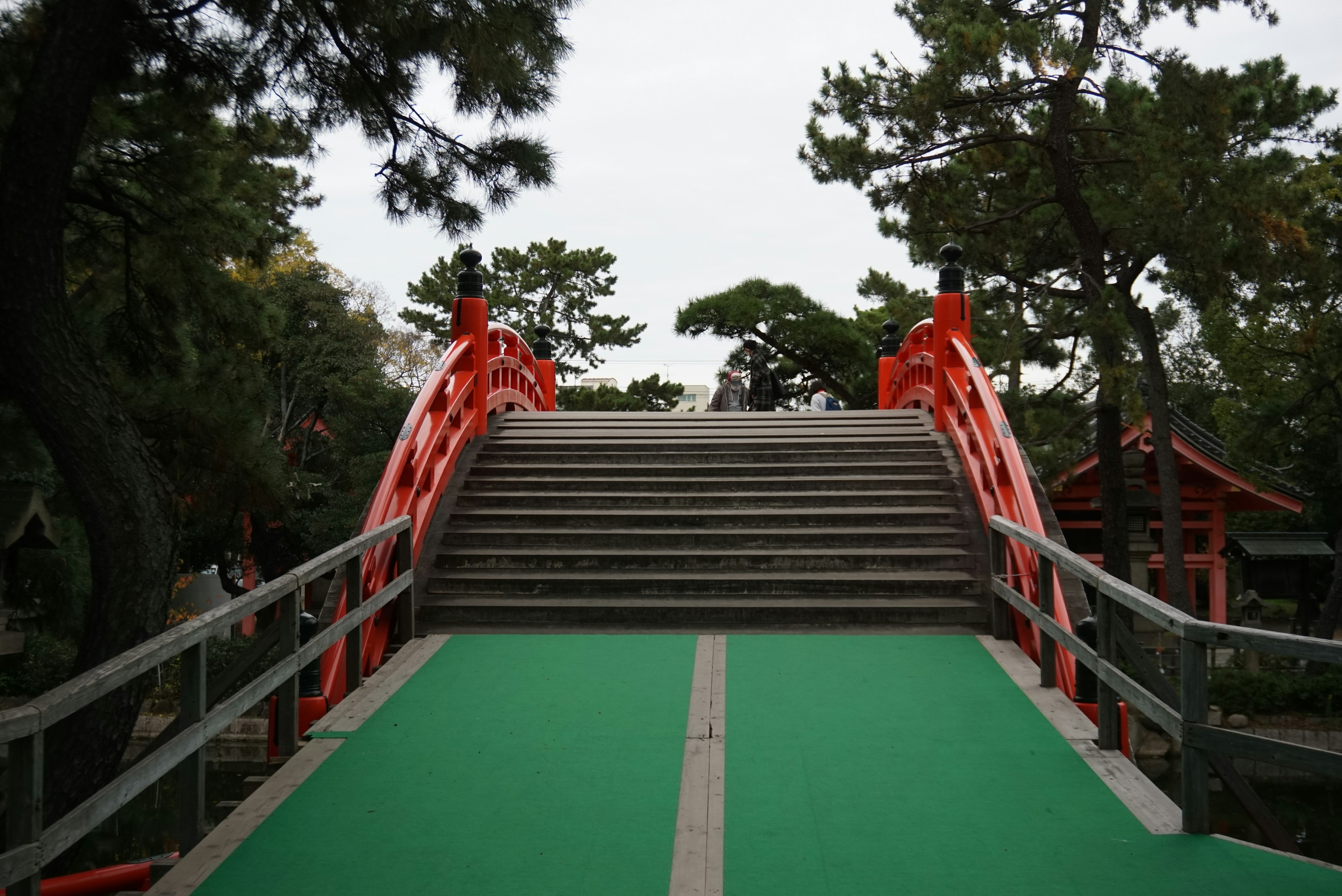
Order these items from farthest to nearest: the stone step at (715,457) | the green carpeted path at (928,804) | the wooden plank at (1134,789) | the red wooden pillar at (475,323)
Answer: the red wooden pillar at (475,323) → the stone step at (715,457) → the wooden plank at (1134,789) → the green carpeted path at (928,804)

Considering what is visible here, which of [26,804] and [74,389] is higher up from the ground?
[74,389]

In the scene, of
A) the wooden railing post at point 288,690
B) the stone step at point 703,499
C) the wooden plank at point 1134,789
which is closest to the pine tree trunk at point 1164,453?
the stone step at point 703,499

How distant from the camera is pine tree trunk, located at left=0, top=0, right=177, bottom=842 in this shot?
4988 mm

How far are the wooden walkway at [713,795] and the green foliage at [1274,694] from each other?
11.6 metres

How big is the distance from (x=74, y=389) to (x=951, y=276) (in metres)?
7.12

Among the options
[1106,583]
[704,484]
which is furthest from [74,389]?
[1106,583]

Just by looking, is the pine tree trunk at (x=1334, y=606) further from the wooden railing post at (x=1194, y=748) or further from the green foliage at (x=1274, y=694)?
the wooden railing post at (x=1194, y=748)

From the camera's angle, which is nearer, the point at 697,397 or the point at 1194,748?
the point at 1194,748

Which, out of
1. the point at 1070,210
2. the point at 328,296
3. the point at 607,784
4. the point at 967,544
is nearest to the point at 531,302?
the point at 328,296

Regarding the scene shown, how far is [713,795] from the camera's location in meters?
3.86

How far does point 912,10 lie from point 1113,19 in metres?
3.09

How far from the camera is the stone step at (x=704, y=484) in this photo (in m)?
7.91

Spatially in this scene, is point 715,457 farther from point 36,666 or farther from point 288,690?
point 36,666

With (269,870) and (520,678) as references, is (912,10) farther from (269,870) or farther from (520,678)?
(269,870)
